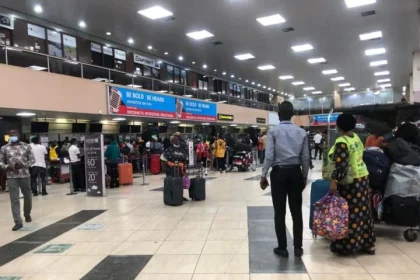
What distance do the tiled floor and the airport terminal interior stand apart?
32 millimetres

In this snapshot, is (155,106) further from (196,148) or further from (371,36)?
(371,36)

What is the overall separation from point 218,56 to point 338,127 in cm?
1386

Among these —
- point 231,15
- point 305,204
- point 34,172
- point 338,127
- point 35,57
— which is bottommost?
point 305,204

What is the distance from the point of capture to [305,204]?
23.2 feet

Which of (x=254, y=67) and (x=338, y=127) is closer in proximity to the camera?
(x=338, y=127)

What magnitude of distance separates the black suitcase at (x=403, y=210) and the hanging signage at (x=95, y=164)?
22.8ft

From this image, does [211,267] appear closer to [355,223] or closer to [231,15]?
[355,223]

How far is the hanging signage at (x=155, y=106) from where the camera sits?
43.5 feet

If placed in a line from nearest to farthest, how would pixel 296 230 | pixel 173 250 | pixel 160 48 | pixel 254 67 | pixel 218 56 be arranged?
pixel 296 230 → pixel 173 250 → pixel 160 48 → pixel 218 56 → pixel 254 67

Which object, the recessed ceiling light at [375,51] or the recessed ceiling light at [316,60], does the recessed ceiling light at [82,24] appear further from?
the recessed ceiling light at [375,51]

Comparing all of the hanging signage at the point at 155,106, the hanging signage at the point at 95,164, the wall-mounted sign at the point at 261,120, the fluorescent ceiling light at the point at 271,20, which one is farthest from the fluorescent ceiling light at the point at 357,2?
the wall-mounted sign at the point at 261,120

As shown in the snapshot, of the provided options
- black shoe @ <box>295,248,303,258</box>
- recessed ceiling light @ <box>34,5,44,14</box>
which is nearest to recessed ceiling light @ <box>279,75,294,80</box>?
recessed ceiling light @ <box>34,5,44,14</box>

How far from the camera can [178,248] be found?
4.39m

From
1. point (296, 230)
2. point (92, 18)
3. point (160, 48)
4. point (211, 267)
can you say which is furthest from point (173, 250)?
point (160, 48)
